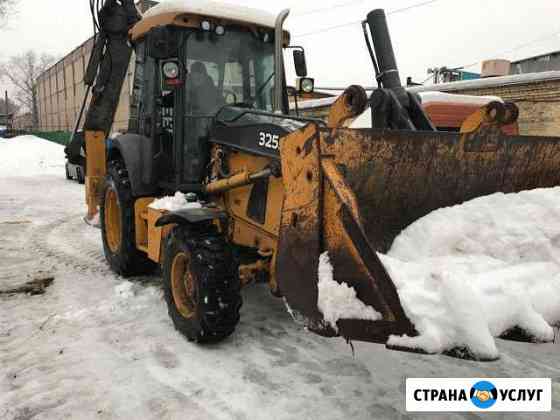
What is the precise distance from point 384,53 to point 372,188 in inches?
41.2

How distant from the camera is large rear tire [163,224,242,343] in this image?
3.22 metres

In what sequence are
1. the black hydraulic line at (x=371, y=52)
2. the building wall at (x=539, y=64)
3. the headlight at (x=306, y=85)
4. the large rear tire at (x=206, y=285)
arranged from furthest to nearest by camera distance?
the building wall at (x=539, y=64) → the headlight at (x=306, y=85) → the black hydraulic line at (x=371, y=52) → the large rear tire at (x=206, y=285)

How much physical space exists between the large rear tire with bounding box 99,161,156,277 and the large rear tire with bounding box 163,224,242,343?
129cm

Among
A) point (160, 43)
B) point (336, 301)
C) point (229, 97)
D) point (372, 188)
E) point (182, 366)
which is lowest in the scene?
point (182, 366)

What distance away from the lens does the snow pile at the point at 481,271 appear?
1963 mm

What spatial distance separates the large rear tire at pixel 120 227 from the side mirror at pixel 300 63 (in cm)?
200

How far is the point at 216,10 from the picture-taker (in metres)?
4.09

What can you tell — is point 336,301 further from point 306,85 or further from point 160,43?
point 306,85

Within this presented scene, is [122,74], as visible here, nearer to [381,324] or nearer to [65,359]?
[65,359]

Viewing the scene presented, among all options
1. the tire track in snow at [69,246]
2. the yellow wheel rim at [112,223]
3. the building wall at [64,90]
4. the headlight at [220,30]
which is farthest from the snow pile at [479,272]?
the building wall at [64,90]

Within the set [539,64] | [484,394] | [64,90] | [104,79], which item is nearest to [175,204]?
[484,394]

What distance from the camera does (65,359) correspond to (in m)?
3.24

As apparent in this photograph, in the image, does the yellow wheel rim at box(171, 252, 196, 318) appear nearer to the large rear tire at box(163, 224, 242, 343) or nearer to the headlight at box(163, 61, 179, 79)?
the large rear tire at box(163, 224, 242, 343)

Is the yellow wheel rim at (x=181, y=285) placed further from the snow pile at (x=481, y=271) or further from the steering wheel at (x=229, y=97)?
the snow pile at (x=481, y=271)
